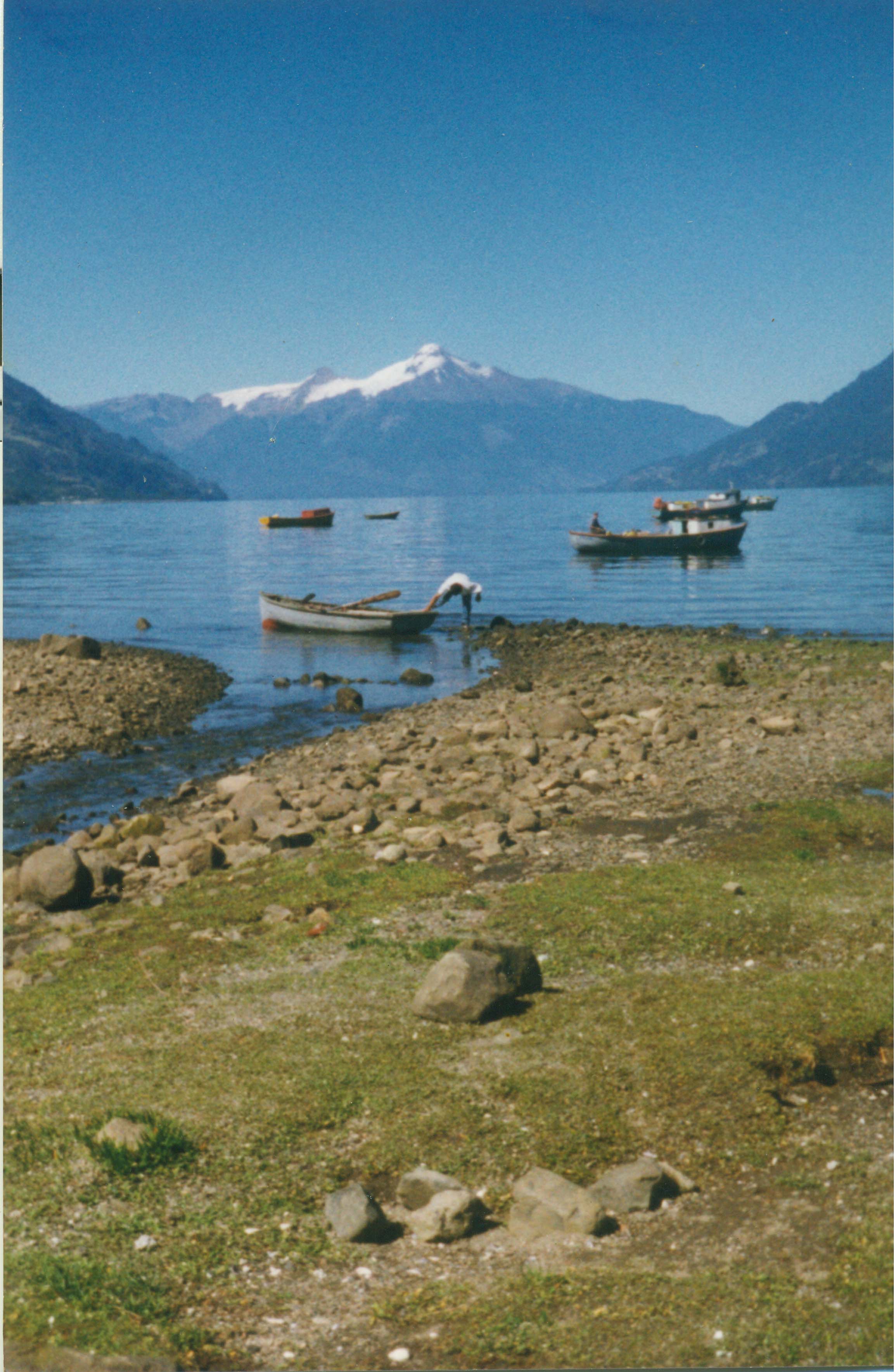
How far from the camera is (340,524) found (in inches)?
7653

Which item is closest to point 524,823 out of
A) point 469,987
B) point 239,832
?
point 239,832

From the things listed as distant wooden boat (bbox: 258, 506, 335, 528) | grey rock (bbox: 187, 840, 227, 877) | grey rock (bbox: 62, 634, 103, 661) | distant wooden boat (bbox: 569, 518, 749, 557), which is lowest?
grey rock (bbox: 187, 840, 227, 877)

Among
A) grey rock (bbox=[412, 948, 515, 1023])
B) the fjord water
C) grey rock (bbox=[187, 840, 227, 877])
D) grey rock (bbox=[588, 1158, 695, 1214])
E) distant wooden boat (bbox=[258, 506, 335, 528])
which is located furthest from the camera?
distant wooden boat (bbox=[258, 506, 335, 528])

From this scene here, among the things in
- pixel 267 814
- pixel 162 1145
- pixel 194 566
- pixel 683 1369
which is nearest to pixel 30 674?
pixel 267 814

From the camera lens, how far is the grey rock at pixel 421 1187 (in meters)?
6.93

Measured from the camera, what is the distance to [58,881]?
1543 centimetres

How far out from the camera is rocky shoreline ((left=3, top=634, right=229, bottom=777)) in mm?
29906

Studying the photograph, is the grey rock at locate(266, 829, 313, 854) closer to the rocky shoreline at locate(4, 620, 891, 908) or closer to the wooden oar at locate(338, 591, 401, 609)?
the rocky shoreline at locate(4, 620, 891, 908)

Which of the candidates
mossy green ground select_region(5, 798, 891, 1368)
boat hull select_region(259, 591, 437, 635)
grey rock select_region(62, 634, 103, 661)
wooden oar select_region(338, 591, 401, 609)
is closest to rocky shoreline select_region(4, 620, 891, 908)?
mossy green ground select_region(5, 798, 891, 1368)

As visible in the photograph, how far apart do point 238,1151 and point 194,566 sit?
96.9m

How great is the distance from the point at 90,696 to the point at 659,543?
64.2 m

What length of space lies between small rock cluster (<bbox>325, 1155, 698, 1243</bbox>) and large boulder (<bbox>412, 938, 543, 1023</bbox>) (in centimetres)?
244

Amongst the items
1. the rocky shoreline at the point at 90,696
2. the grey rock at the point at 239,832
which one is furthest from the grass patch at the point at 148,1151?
the rocky shoreline at the point at 90,696

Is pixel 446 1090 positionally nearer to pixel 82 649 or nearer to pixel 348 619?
pixel 82 649
